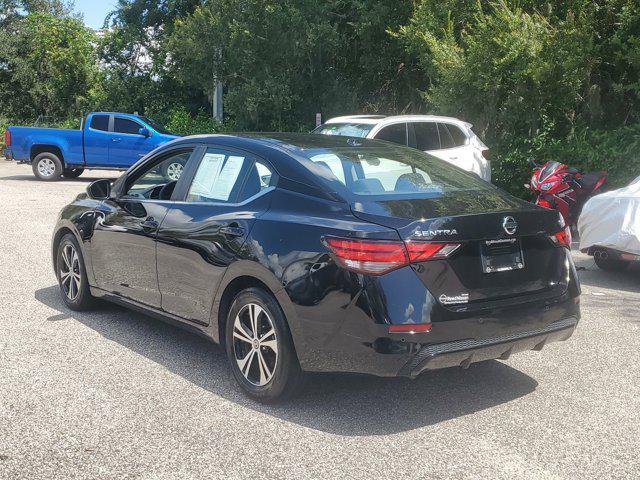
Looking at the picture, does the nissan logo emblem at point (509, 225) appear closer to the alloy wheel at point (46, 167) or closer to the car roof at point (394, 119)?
the car roof at point (394, 119)

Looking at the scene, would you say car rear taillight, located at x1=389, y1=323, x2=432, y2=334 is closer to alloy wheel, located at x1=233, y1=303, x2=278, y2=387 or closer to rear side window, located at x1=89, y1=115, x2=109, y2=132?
alloy wheel, located at x1=233, y1=303, x2=278, y2=387

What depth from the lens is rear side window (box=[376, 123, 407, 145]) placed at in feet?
43.5

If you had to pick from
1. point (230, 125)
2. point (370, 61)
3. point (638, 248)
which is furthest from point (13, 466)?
point (230, 125)

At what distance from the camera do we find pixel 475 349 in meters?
4.46

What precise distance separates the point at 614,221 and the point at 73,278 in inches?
216

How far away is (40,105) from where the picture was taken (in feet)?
116

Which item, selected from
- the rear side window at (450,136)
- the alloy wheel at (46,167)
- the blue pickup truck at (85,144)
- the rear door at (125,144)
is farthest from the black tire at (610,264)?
the alloy wheel at (46,167)

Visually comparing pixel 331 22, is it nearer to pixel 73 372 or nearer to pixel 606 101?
pixel 606 101

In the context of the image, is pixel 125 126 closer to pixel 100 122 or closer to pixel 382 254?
pixel 100 122

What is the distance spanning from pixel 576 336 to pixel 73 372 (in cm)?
384

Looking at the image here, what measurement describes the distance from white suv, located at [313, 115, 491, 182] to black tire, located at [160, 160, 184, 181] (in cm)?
699

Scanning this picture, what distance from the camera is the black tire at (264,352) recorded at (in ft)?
15.3

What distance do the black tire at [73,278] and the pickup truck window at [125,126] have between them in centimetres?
1489

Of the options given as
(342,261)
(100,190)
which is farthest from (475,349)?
(100,190)
